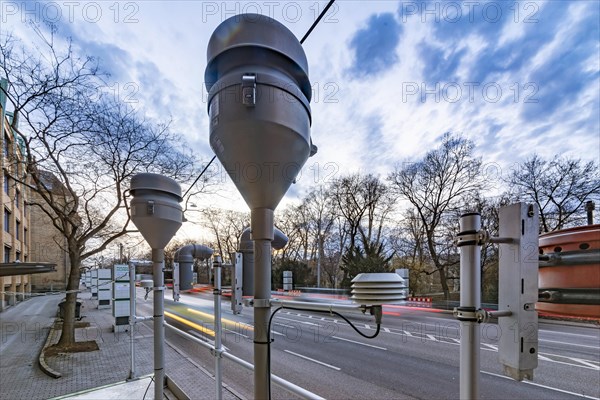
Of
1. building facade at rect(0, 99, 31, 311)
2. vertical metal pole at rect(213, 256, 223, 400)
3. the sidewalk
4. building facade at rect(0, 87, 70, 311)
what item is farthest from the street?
building facade at rect(0, 99, 31, 311)

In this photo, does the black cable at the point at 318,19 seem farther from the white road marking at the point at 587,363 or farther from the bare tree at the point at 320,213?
the bare tree at the point at 320,213

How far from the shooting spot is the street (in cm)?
564

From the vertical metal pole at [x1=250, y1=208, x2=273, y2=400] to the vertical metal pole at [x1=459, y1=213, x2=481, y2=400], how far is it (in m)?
0.87

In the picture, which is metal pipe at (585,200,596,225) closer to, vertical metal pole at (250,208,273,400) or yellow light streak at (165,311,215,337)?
vertical metal pole at (250,208,273,400)

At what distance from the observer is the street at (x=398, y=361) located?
5.64 metres

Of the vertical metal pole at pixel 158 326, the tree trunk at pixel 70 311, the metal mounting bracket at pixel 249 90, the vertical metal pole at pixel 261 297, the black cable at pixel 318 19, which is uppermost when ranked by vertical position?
the black cable at pixel 318 19

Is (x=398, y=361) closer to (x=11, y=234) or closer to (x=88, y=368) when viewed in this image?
(x=88, y=368)

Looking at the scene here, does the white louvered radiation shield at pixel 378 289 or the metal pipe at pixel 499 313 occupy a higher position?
the white louvered radiation shield at pixel 378 289

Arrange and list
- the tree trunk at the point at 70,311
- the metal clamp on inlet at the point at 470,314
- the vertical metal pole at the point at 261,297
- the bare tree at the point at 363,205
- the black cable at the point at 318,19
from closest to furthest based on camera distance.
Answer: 1. the metal clamp on inlet at the point at 470,314
2. the vertical metal pole at the point at 261,297
3. the black cable at the point at 318,19
4. the tree trunk at the point at 70,311
5. the bare tree at the point at 363,205

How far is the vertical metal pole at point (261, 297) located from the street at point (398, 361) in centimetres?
178

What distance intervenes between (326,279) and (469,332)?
30627 millimetres

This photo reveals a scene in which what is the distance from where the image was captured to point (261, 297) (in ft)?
5.19

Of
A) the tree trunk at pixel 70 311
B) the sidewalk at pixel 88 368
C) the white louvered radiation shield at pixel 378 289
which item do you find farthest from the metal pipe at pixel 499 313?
the tree trunk at pixel 70 311

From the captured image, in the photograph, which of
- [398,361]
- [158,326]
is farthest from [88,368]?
[398,361]
